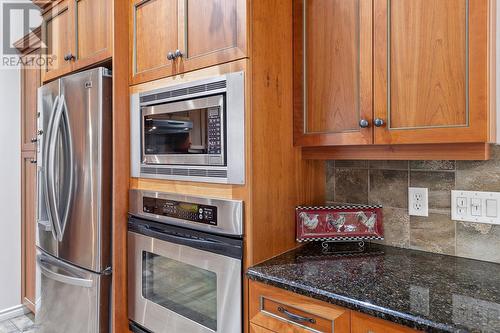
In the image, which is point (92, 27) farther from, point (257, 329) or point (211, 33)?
point (257, 329)

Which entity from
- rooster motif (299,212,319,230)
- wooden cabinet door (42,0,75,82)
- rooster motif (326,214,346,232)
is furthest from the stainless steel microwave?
wooden cabinet door (42,0,75,82)

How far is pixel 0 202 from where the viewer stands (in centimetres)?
289

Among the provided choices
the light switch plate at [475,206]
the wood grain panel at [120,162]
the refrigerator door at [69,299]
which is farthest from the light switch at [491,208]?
the refrigerator door at [69,299]

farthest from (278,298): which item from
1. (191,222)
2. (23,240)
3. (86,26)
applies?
(23,240)

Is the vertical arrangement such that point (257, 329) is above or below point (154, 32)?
below

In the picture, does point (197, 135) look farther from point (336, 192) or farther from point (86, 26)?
point (86, 26)

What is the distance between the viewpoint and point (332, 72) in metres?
1.44

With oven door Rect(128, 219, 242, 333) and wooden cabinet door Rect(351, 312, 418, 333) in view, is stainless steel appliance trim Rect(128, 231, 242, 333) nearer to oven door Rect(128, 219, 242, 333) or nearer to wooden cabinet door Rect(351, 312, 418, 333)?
oven door Rect(128, 219, 242, 333)

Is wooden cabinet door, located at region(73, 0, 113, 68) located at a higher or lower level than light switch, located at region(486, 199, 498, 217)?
higher

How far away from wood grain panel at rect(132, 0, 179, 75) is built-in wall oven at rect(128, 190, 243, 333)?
2.08 feet

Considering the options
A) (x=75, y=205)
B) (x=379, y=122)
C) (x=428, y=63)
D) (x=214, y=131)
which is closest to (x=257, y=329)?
(x=214, y=131)

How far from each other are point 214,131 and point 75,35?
4.08 feet

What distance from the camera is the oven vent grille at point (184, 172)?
4.68ft

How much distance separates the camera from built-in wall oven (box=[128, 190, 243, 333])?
1.36 metres
